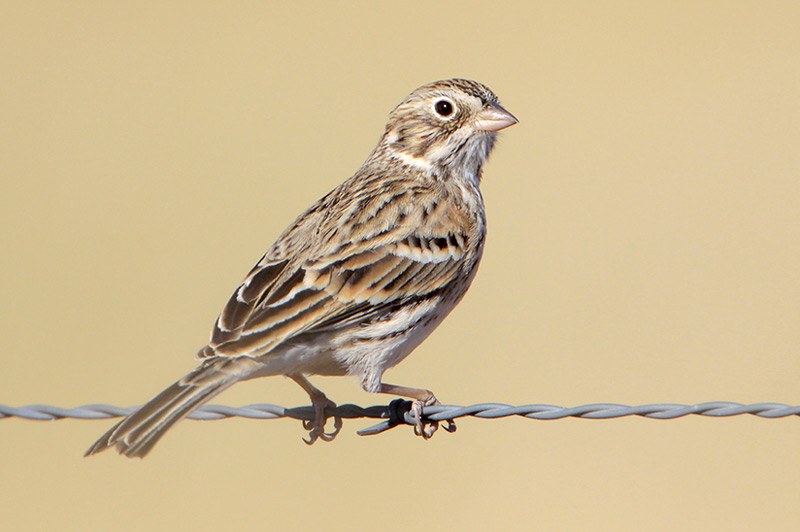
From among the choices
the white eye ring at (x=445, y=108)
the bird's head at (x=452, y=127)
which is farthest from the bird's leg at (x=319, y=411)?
the white eye ring at (x=445, y=108)

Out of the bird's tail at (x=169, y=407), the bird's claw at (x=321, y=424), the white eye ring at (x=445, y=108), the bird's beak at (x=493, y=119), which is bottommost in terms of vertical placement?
the bird's tail at (x=169, y=407)

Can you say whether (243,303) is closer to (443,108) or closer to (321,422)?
(321,422)

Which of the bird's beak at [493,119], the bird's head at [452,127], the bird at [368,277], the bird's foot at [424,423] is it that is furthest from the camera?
the bird's head at [452,127]

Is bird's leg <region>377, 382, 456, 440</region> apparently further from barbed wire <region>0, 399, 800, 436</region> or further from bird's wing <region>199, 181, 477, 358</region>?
bird's wing <region>199, 181, 477, 358</region>

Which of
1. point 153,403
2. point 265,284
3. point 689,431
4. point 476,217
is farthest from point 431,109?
point 689,431

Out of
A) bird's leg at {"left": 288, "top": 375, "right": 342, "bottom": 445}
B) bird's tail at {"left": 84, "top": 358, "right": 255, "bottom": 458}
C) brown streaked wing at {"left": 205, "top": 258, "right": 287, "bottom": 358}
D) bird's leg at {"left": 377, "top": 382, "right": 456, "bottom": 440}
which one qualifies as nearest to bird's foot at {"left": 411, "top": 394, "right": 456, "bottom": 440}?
bird's leg at {"left": 377, "top": 382, "right": 456, "bottom": 440}

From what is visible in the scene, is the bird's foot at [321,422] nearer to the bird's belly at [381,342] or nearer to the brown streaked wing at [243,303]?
the bird's belly at [381,342]

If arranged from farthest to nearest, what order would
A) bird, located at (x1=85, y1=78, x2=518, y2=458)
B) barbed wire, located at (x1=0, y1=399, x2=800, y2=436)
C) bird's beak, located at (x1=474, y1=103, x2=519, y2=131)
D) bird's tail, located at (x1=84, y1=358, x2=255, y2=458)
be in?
bird's beak, located at (x1=474, y1=103, x2=519, y2=131) → bird, located at (x1=85, y1=78, x2=518, y2=458) → bird's tail, located at (x1=84, y1=358, x2=255, y2=458) → barbed wire, located at (x1=0, y1=399, x2=800, y2=436)

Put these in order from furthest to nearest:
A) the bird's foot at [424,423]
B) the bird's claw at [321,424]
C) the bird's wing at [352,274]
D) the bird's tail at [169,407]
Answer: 1. the bird's claw at [321,424]
2. the bird's foot at [424,423]
3. the bird's wing at [352,274]
4. the bird's tail at [169,407]

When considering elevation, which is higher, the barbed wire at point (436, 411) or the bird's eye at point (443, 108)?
the bird's eye at point (443, 108)
